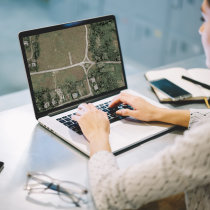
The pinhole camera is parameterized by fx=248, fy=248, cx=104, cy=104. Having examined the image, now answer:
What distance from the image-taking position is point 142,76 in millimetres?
1324

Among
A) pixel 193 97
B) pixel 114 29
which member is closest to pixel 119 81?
pixel 114 29

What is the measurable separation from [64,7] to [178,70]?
14.3ft

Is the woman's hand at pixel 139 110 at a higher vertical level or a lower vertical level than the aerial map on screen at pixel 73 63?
lower

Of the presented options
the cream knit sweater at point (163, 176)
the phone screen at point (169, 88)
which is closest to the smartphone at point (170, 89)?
the phone screen at point (169, 88)

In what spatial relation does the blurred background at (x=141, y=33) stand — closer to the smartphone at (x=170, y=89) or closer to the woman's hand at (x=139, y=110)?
the smartphone at (x=170, y=89)

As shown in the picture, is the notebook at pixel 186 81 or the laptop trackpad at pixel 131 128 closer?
the laptop trackpad at pixel 131 128

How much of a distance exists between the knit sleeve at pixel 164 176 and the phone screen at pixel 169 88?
549 mm

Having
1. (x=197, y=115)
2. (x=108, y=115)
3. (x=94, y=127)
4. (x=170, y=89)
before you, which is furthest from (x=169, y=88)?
(x=94, y=127)

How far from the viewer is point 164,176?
0.52 meters

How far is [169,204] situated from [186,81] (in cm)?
68

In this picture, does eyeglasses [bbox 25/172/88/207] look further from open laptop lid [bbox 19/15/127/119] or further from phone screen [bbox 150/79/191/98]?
phone screen [bbox 150/79/191/98]

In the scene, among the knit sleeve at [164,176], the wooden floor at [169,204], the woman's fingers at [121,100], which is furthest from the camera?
the woman's fingers at [121,100]

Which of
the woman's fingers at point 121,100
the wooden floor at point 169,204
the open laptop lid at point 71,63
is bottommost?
the wooden floor at point 169,204

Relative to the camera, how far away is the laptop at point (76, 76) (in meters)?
0.83
